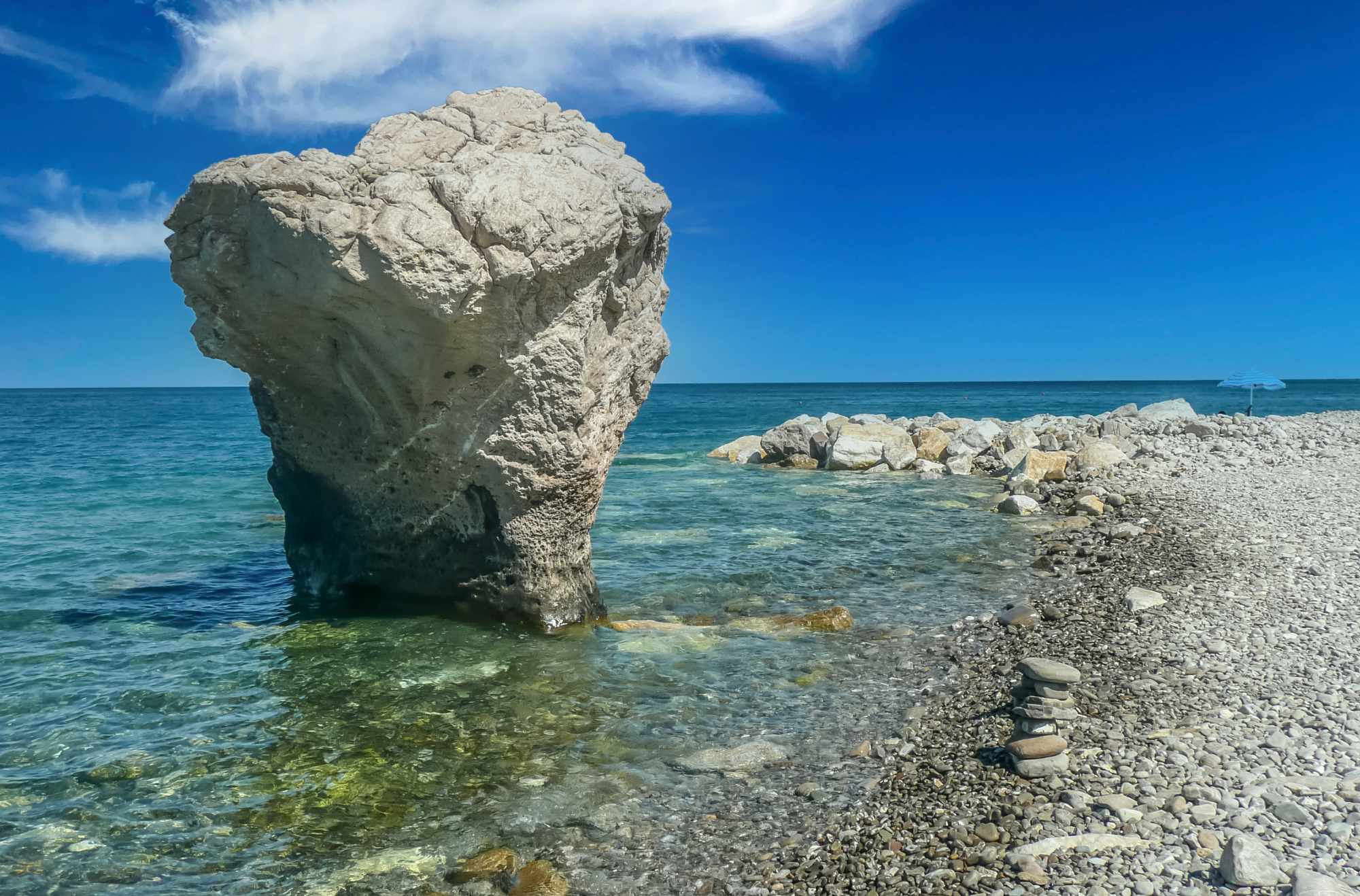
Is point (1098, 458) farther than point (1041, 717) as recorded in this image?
Yes

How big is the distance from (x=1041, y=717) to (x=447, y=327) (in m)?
6.76

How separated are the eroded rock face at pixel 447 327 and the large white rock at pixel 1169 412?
2735 centimetres

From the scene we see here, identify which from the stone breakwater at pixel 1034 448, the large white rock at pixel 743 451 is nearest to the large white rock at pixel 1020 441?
the stone breakwater at pixel 1034 448

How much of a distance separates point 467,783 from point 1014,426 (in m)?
28.1

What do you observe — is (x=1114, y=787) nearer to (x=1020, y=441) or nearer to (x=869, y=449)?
(x=869, y=449)

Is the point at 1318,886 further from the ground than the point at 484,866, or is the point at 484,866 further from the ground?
the point at 1318,886

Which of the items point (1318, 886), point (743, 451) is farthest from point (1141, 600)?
point (743, 451)

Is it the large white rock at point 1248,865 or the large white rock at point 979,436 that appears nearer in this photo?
the large white rock at point 1248,865

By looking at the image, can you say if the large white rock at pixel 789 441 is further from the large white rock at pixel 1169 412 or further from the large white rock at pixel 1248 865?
the large white rock at pixel 1248 865

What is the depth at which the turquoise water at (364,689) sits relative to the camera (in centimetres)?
607

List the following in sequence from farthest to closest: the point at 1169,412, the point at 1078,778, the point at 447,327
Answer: the point at 1169,412
the point at 447,327
the point at 1078,778

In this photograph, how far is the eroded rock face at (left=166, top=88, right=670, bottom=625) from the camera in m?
8.59

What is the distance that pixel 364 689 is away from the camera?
28.7 ft

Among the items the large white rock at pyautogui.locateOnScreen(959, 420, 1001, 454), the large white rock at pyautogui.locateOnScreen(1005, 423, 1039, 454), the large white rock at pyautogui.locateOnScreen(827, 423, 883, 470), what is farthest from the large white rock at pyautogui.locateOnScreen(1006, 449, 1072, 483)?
the large white rock at pyautogui.locateOnScreen(827, 423, 883, 470)
